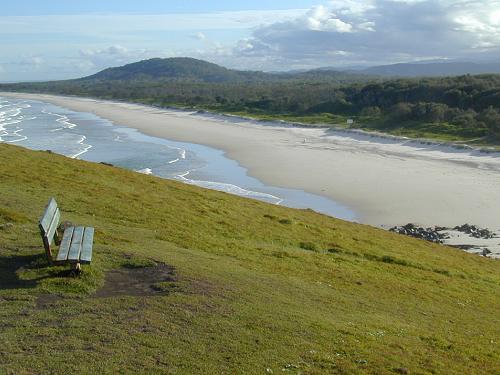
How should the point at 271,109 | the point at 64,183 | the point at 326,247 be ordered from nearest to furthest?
the point at 326,247 → the point at 64,183 → the point at 271,109

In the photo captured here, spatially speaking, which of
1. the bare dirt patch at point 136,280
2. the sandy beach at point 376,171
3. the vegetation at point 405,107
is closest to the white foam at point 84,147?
the sandy beach at point 376,171

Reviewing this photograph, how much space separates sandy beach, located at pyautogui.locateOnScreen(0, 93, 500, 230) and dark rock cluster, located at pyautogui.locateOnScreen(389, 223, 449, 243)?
1.23m

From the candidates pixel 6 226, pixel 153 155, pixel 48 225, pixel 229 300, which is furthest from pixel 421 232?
pixel 153 155

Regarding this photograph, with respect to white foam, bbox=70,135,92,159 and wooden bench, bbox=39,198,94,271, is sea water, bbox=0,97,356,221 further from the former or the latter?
wooden bench, bbox=39,198,94,271

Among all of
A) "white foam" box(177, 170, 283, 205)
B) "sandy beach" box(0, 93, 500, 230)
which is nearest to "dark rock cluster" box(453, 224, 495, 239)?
"sandy beach" box(0, 93, 500, 230)

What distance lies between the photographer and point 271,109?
10850cm

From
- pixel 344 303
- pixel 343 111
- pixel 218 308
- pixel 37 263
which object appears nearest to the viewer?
pixel 218 308

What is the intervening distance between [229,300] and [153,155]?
140 ft

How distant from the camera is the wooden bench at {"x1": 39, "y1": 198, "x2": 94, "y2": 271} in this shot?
9.15m

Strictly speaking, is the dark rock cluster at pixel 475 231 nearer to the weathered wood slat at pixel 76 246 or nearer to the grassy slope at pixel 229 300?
the grassy slope at pixel 229 300

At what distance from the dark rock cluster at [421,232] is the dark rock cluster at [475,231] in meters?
1.16

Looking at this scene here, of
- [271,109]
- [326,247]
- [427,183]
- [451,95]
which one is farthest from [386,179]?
[271,109]

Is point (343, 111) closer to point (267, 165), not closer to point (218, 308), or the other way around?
point (267, 165)

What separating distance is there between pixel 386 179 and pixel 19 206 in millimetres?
28975
